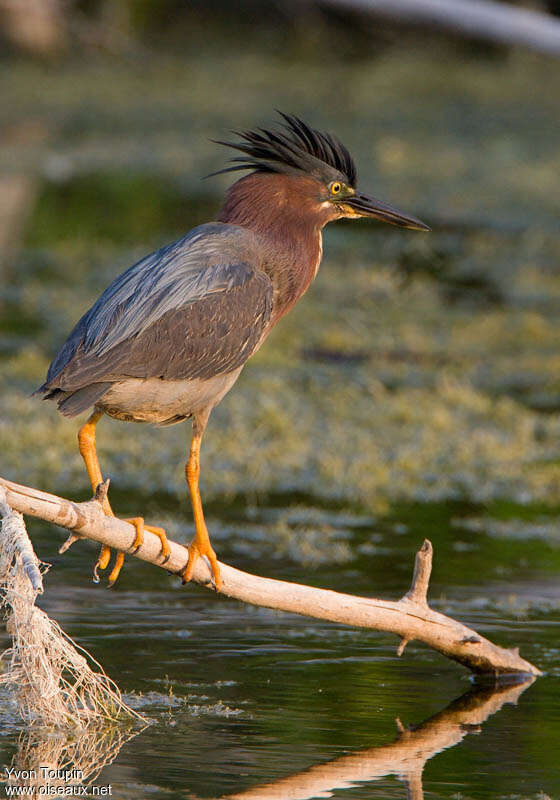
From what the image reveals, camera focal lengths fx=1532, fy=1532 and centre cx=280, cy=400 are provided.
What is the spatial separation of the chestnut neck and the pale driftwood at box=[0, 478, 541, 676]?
1180 millimetres

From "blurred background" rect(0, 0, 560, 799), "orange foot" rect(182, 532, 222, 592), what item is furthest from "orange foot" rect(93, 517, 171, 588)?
"blurred background" rect(0, 0, 560, 799)

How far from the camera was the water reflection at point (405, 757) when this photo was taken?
490 centimetres

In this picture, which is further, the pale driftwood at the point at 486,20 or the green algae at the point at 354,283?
the pale driftwood at the point at 486,20

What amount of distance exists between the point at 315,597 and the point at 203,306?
1202 mm

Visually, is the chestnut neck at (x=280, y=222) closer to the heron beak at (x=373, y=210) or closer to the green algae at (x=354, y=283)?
the heron beak at (x=373, y=210)

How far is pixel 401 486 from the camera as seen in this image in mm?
8906

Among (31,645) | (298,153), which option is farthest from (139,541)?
(298,153)

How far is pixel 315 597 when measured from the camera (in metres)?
5.62

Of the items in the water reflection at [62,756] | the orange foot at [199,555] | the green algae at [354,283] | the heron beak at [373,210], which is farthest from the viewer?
the green algae at [354,283]

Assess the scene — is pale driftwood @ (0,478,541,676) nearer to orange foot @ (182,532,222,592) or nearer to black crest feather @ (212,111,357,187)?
orange foot @ (182,532,222,592)

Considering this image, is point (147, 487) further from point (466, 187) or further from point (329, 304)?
point (466, 187)

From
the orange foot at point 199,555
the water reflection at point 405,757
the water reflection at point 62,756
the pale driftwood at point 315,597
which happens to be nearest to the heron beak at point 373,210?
the pale driftwood at point 315,597

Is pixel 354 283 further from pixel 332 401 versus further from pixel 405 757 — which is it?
pixel 405 757

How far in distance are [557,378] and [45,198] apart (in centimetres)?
810
